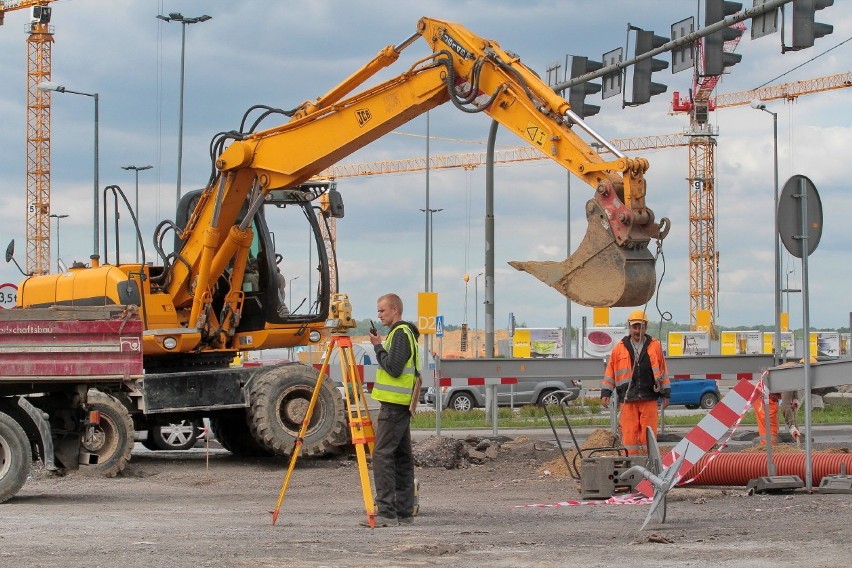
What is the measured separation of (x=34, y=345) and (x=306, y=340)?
538 cm

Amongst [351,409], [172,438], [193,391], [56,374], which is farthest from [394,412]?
[172,438]

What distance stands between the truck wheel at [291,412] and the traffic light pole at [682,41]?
20.6 feet

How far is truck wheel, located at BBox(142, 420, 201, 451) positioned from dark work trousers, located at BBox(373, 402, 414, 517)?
8.85 m

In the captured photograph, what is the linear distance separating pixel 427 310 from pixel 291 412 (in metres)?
12.5

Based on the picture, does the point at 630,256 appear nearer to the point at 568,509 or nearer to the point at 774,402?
the point at 568,509

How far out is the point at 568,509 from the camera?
1167 cm

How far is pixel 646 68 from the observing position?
18703 mm

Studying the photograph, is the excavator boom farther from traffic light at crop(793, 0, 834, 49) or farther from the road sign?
the road sign

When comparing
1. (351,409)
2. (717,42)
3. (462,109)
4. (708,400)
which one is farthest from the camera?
(708,400)

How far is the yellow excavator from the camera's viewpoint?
1452 cm

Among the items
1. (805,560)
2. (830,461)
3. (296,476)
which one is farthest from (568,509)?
(296,476)

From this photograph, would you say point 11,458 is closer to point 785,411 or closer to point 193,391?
point 193,391

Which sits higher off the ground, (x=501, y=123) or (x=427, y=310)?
(x=501, y=123)

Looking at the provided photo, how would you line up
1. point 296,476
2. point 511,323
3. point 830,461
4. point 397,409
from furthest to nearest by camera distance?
1. point 511,323
2. point 296,476
3. point 830,461
4. point 397,409
